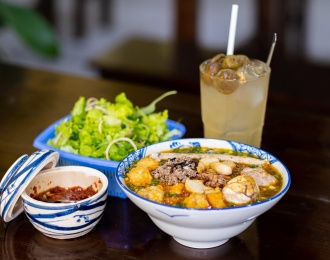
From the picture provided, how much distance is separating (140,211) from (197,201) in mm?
A: 303

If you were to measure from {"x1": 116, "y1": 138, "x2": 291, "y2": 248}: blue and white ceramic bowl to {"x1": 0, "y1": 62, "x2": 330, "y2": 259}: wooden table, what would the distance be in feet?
0.17

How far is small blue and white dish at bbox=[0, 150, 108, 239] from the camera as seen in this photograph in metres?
1.42

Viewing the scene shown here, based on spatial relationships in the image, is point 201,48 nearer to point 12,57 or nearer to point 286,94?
point 286,94

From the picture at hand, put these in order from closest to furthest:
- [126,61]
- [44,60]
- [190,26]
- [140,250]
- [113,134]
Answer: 1. [140,250]
2. [113,134]
3. [126,61]
4. [190,26]
5. [44,60]

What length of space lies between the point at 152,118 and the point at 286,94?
1621 mm

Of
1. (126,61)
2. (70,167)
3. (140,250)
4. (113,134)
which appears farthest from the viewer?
(126,61)

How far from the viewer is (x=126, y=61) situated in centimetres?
361

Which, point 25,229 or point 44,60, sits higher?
point 25,229

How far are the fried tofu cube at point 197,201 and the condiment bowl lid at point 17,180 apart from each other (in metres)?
0.37

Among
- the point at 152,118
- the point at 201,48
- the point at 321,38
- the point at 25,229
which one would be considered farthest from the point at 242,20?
the point at 25,229

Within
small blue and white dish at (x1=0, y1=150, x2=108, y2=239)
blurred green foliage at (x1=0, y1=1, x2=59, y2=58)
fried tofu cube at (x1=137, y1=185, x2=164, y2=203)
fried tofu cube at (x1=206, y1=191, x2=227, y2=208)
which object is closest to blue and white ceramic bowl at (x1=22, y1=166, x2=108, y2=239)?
small blue and white dish at (x1=0, y1=150, x2=108, y2=239)

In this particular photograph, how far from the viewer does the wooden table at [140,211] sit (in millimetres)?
1431

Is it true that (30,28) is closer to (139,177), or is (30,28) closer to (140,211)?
(140,211)

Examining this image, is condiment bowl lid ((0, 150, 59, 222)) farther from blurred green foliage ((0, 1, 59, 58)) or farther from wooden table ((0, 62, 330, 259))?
blurred green foliage ((0, 1, 59, 58))
